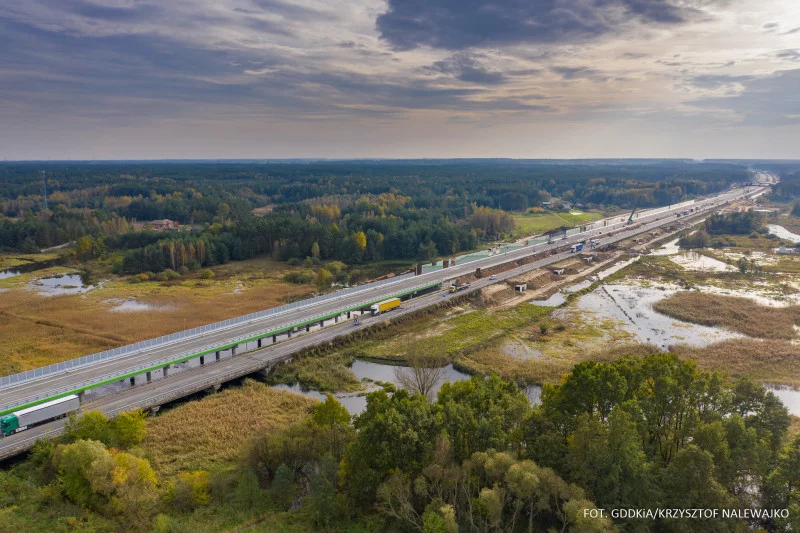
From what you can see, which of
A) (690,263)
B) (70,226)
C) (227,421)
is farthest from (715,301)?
(70,226)

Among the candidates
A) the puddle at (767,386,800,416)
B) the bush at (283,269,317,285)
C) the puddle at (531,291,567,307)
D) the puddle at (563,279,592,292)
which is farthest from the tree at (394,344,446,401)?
the bush at (283,269,317,285)

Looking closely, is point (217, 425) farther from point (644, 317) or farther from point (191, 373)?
point (644, 317)

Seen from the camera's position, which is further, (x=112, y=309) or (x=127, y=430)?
(x=112, y=309)

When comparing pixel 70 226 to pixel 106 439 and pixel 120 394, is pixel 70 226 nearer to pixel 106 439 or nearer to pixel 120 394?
pixel 120 394

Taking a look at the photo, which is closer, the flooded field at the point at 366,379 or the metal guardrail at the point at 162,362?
the metal guardrail at the point at 162,362

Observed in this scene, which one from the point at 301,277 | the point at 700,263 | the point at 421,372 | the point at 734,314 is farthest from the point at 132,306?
the point at 700,263

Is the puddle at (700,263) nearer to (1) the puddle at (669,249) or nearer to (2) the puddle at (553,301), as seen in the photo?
(1) the puddle at (669,249)

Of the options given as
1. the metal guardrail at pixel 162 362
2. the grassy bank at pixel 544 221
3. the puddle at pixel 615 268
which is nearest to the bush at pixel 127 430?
the metal guardrail at pixel 162 362
